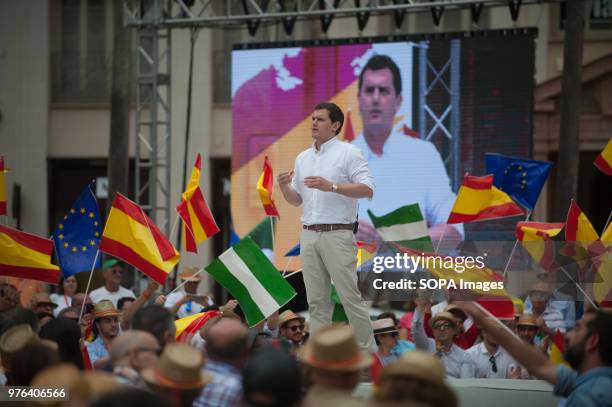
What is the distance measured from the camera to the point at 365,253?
9.53 meters

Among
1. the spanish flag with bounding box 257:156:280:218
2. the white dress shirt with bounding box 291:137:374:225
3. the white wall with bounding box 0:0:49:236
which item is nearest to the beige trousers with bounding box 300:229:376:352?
the white dress shirt with bounding box 291:137:374:225

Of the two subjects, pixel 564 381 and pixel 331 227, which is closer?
Result: pixel 564 381

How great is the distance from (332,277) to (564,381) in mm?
2391

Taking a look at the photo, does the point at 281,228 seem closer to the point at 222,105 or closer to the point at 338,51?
the point at 338,51

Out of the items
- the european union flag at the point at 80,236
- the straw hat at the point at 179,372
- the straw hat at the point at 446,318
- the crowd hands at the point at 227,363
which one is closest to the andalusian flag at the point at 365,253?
the crowd hands at the point at 227,363

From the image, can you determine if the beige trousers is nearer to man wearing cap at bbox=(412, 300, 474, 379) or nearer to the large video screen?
man wearing cap at bbox=(412, 300, 474, 379)

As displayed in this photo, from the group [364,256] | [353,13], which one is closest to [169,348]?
[364,256]

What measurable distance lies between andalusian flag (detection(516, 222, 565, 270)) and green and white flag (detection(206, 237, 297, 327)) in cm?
204

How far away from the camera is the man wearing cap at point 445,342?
8.59 meters

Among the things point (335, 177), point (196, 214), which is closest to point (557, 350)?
point (335, 177)

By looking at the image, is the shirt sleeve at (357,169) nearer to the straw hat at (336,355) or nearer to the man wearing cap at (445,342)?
the man wearing cap at (445,342)

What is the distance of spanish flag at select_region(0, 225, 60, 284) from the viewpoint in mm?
9289

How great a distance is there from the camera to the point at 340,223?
7672mm

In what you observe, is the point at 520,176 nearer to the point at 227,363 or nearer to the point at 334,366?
the point at 227,363
